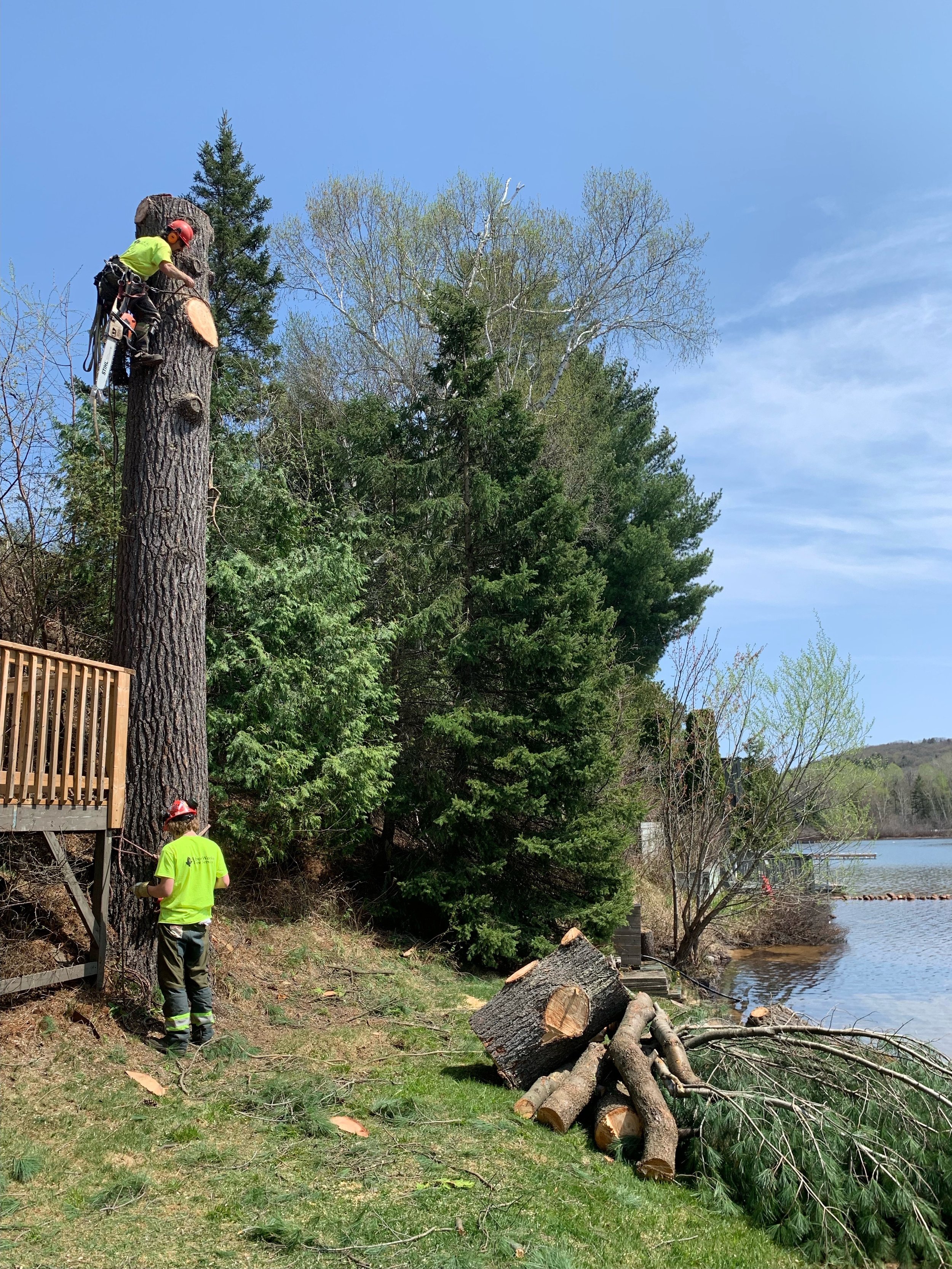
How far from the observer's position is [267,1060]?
265 inches

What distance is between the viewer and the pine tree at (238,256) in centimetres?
2450

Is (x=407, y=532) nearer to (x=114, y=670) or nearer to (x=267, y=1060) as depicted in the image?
(x=114, y=670)

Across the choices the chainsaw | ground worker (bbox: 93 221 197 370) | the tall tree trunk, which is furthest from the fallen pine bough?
ground worker (bbox: 93 221 197 370)

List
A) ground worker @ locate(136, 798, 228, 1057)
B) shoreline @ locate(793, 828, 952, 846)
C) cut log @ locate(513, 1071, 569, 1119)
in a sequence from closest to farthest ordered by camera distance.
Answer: cut log @ locate(513, 1071, 569, 1119) < ground worker @ locate(136, 798, 228, 1057) < shoreline @ locate(793, 828, 952, 846)

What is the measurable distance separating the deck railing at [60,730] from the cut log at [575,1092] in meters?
3.94

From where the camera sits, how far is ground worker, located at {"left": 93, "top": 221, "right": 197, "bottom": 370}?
790cm

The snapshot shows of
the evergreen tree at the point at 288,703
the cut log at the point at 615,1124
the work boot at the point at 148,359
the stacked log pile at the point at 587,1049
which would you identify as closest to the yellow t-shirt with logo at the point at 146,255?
the work boot at the point at 148,359

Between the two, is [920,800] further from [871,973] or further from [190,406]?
[190,406]

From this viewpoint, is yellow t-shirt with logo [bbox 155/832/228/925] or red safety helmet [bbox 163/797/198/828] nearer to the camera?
yellow t-shirt with logo [bbox 155/832/228/925]

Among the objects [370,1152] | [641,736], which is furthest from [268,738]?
[641,736]

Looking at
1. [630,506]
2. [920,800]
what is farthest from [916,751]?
[630,506]

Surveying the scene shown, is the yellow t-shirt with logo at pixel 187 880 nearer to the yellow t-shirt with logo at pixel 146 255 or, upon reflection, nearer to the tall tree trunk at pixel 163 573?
the tall tree trunk at pixel 163 573

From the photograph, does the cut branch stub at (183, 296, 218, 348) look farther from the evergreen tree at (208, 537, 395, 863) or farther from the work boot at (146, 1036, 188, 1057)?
the work boot at (146, 1036, 188, 1057)

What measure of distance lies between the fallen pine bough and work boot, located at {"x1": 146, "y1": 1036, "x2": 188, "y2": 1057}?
2.21 metres
